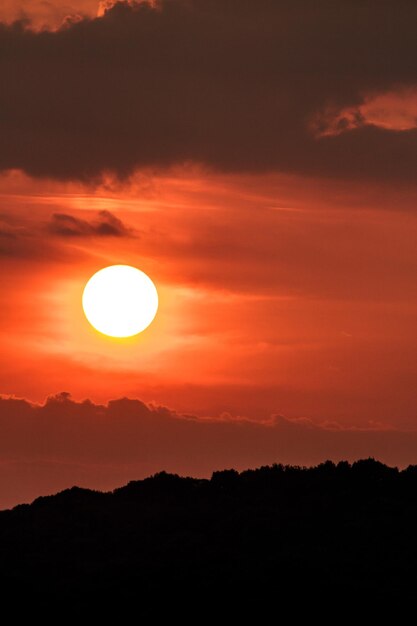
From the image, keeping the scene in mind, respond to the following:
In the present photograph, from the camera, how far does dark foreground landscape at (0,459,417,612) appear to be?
179 feet

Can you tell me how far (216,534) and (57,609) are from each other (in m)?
9.29

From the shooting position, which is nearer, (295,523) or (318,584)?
(318,584)

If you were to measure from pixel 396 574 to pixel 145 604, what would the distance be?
36.1ft

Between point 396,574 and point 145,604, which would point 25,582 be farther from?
point 396,574

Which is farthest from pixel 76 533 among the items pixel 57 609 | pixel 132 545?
pixel 57 609

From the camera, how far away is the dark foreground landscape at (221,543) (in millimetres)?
54625

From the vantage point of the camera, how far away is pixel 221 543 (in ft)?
198

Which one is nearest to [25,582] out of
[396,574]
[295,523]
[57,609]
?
[57,609]

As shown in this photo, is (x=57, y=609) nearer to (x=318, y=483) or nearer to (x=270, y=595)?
(x=270, y=595)

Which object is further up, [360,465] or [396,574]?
[360,465]

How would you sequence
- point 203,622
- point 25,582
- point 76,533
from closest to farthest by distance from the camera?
point 203,622 → point 25,582 → point 76,533

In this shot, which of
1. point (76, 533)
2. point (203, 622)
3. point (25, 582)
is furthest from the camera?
point (76, 533)

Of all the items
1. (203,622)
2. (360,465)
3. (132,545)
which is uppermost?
(360,465)

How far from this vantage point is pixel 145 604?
2168 inches
